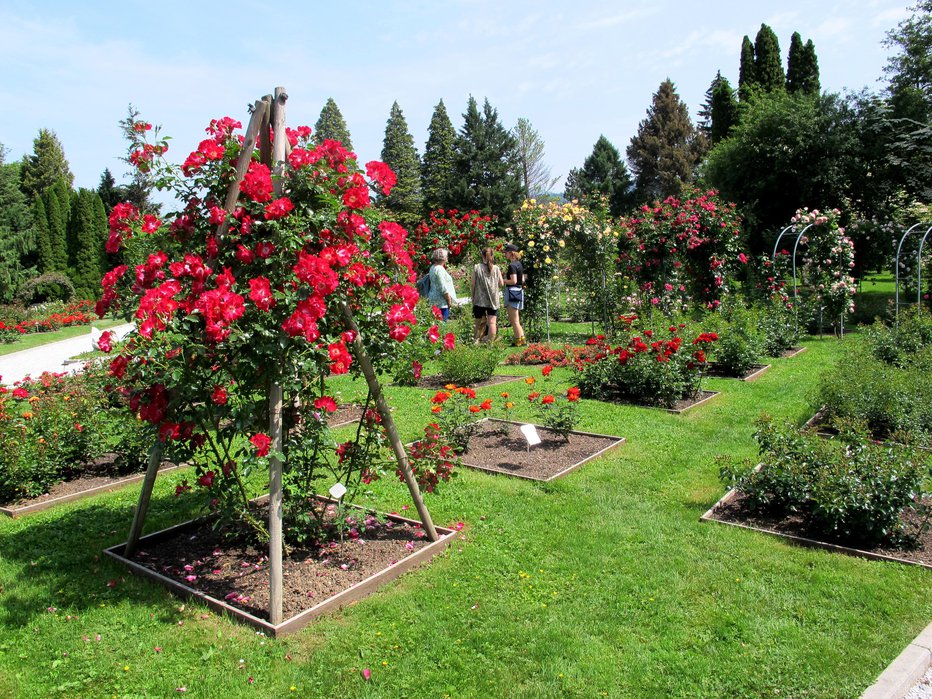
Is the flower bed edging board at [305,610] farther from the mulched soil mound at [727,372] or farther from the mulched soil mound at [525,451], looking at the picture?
the mulched soil mound at [727,372]

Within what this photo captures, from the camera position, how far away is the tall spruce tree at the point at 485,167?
45531 millimetres

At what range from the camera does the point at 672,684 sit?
2762mm

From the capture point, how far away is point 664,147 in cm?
4816

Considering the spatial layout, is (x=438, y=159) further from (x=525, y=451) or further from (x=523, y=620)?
(x=523, y=620)

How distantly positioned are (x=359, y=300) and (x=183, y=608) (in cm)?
182

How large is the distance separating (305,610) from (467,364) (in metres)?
5.54

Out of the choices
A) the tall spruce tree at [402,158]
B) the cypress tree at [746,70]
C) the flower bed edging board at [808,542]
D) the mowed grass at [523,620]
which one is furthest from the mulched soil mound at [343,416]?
the tall spruce tree at [402,158]

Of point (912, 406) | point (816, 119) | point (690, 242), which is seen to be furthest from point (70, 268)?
point (912, 406)

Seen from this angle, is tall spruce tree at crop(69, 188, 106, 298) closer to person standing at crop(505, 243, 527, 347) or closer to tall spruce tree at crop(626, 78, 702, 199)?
person standing at crop(505, 243, 527, 347)

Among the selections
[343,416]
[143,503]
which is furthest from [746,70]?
[143,503]

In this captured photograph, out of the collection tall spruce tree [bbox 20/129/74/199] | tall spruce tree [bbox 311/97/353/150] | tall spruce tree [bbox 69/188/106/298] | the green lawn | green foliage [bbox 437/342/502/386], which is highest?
tall spruce tree [bbox 311/97/353/150]

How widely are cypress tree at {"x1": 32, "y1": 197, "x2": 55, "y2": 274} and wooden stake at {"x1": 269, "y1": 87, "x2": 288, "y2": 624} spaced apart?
25.6 meters

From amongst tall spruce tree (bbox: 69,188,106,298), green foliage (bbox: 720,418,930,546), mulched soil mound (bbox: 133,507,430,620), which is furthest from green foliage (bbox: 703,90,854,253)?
tall spruce tree (bbox: 69,188,106,298)

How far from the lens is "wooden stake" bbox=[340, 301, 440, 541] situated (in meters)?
3.59
